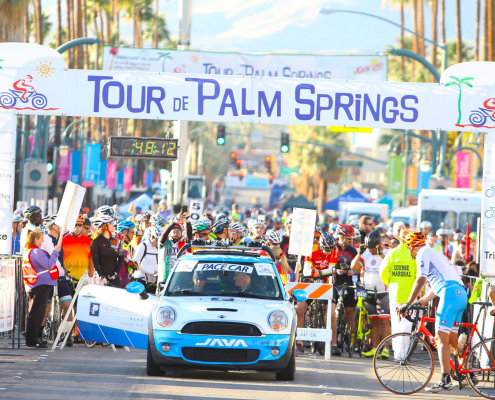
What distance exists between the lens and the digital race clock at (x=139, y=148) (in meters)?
16.3

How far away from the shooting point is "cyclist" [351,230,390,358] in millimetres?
13703

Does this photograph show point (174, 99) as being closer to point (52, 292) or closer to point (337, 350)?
point (52, 292)

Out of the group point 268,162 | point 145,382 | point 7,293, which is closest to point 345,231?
point 7,293

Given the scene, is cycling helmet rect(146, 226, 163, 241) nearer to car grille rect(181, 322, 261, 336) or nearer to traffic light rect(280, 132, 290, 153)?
car grille rect(181, 322, 261, 336)

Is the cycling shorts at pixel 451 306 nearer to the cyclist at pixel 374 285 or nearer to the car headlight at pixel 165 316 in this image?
the car headlight at pixel 165 316

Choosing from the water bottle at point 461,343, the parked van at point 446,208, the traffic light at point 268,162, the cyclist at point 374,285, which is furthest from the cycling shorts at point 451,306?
the traffic light at point 268,162

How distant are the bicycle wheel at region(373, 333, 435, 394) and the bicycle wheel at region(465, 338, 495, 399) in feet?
1.38

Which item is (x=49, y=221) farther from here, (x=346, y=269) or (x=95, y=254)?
(x=346, y=269)

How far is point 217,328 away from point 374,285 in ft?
15.2

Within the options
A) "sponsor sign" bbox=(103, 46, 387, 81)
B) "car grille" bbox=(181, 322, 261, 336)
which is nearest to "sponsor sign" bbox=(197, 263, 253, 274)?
"car grille" bbox=(181, 322, 261, 336)

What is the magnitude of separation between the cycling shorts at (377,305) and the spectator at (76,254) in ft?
14.2

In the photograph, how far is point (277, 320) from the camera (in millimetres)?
9992

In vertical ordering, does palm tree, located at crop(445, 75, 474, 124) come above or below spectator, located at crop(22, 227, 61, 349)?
above

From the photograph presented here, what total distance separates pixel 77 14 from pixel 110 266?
37.2 m
